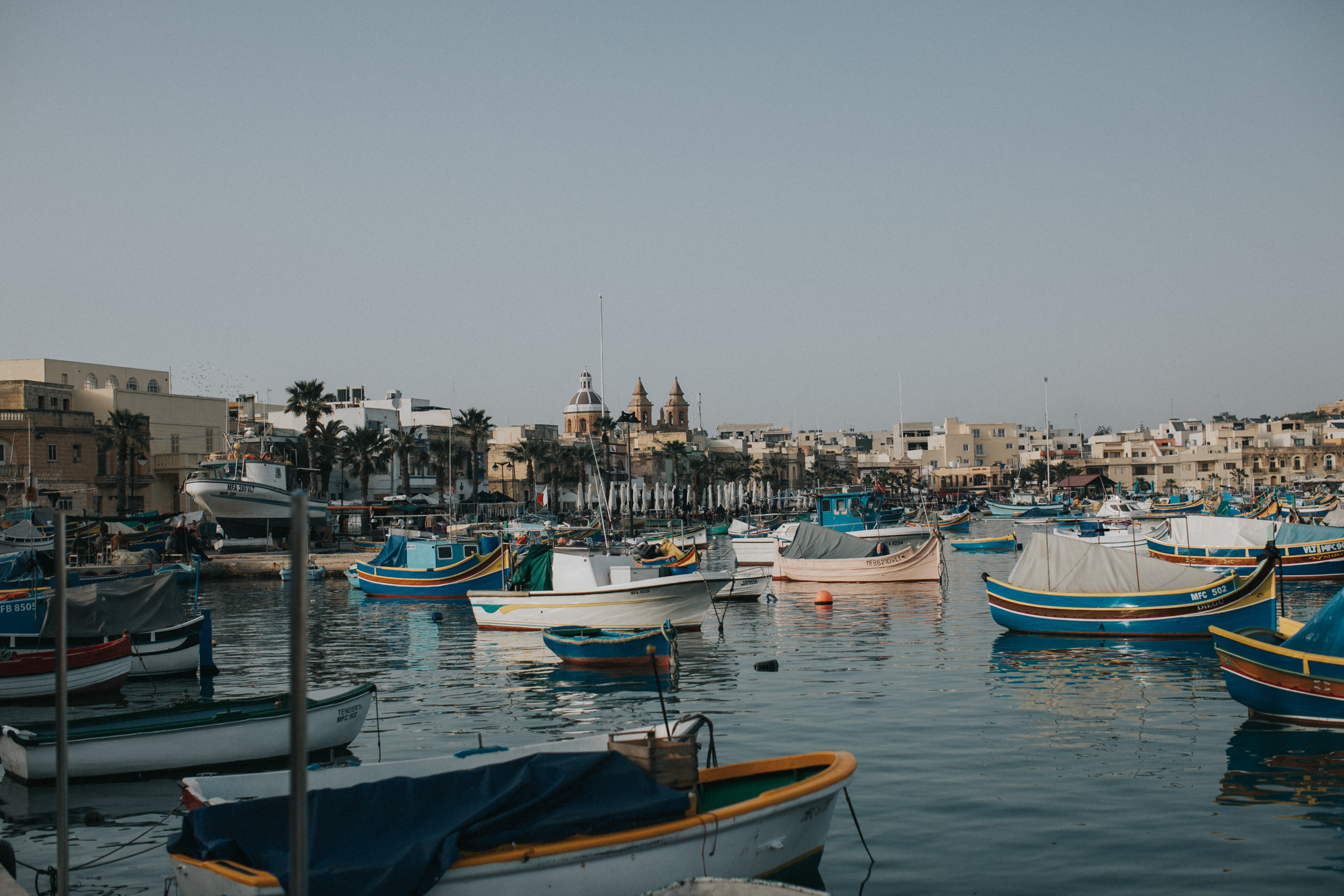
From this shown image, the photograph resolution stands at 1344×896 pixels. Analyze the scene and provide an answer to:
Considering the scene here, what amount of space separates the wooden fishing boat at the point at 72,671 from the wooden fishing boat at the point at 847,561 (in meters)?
32.4

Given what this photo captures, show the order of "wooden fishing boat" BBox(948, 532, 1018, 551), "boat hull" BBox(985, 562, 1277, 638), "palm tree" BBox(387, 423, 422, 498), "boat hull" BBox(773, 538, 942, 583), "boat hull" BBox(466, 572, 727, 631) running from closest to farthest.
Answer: "boat hull" BBox(985, 562, 1277, 638)
"boat hull" BBox(466, 572, 727, 631)
"boat hull" BBox(773, 538, 942, 583)
"wooden fishing boat" BBox(948, 532, 1018, 551)
"palm tree" BBox(387, 423, 422, 498)

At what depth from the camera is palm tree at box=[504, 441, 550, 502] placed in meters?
108

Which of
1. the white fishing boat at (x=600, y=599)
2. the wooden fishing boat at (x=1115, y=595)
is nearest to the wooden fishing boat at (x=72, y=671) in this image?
the white fishing boat at (x=600, y=599)

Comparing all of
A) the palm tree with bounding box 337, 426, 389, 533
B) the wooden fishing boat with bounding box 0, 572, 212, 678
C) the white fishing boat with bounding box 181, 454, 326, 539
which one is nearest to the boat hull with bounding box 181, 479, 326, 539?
the white fishing boat with bounding box 181, 454, 326, 539

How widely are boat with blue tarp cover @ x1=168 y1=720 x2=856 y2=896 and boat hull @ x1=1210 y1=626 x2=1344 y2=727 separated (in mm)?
11259

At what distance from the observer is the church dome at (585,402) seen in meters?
161

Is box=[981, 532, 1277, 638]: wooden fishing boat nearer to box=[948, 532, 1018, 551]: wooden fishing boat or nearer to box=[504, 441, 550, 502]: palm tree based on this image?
box=[948, 532, 1018, 551]: wooden fishing boat

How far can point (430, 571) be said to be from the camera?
154 feet

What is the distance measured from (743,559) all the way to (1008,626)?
30752 mm

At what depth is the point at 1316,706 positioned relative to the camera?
18.1 m

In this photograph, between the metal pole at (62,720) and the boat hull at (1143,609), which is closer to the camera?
the metal pole at (62,720)

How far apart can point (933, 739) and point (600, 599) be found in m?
14.8

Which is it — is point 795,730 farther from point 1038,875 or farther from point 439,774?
point 439,774

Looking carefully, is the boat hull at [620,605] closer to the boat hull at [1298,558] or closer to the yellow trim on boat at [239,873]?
the yellow trim on boat at [239,873]
